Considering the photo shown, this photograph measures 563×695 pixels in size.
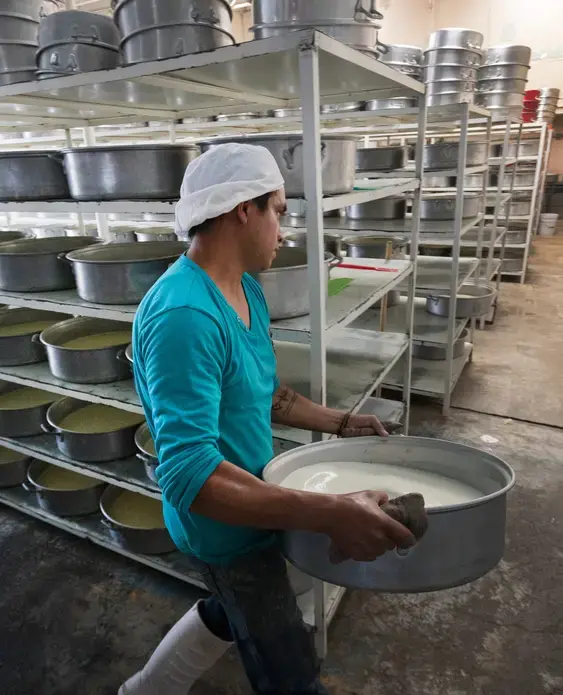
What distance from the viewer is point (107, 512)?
88.9 inches

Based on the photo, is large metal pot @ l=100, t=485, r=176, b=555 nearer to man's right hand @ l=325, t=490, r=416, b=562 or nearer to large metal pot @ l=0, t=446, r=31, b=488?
large metal pot @ l=0, t=446, r=31, b=488

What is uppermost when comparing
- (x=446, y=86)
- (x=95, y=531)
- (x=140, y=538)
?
(x=446, y=86)

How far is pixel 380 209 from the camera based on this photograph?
3.06 meters

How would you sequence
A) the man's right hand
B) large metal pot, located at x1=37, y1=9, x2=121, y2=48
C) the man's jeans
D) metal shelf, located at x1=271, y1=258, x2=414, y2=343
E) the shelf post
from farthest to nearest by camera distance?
the shelf post < large metal pot, located at x1=37, y1=9, x2=121, y2=48 < metal shelf, located at x1=271, y1=258, x2=414, y2=343 < the man's jeans < the man's right hand

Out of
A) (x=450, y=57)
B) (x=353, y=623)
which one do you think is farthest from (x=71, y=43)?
(x=450, y=57)

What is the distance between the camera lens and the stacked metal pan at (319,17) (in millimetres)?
1446

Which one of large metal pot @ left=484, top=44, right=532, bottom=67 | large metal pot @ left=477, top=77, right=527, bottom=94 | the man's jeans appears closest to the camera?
the man's jeans

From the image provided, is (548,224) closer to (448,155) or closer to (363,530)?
(448,155)

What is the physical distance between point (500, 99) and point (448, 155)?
1475 mm

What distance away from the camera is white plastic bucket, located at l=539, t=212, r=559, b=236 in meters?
9.77

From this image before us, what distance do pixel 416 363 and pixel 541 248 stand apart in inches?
242

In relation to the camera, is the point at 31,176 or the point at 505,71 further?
the point at 505,71

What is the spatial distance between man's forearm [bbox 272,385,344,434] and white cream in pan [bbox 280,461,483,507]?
13 centimetres

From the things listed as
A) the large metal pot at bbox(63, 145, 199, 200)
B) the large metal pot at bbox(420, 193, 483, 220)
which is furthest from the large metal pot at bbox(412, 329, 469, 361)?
the large metal pot at bbox(63, 145, 199, 200)
